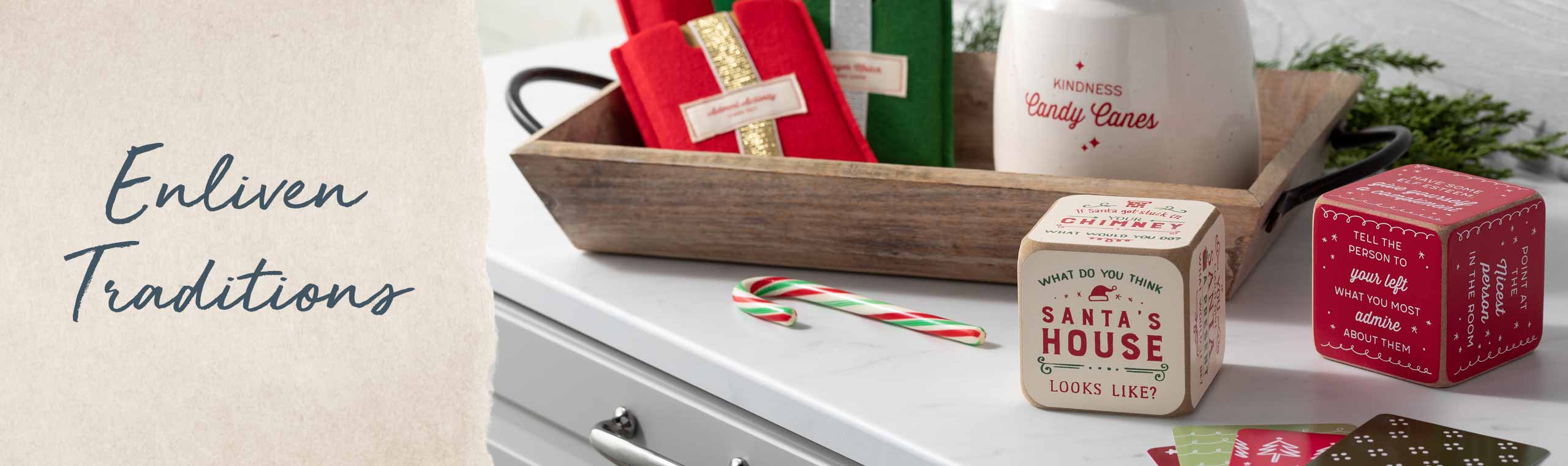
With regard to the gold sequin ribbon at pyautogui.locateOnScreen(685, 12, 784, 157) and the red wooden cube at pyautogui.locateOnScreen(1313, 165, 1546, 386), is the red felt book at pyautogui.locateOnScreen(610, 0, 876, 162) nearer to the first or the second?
the gold sequin ribbon at pyautogui.locateOnScreen(685, 12, 784, 157)

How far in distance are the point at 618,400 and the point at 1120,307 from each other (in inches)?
13.0

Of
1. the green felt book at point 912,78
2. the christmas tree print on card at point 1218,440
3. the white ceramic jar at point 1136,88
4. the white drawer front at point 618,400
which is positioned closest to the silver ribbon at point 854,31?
the green felt book at point 912,78

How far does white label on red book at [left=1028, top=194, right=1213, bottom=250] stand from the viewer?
1.84 ft

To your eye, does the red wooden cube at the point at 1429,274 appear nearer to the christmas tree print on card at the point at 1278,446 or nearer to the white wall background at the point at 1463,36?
the christmas tree print on card at the point at 1278,446

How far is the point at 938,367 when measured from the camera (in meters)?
0.65

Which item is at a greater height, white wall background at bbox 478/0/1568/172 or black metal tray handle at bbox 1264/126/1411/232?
white wall background at bbox 478/0/1568/172

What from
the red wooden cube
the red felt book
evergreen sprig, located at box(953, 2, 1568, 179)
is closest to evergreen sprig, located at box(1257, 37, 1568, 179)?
evergreen sprig, located at box(953, 2, 1568, 179)

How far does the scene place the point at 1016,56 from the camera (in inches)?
30.0

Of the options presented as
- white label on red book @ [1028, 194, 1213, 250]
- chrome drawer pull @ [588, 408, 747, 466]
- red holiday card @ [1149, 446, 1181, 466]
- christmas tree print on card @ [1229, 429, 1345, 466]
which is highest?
white label on red book @ [1028, 194, 1213, 250]

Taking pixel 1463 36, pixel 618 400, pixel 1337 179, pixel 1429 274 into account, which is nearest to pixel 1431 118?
pixel 1463 36

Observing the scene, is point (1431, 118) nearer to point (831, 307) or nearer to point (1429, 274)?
point (1429, 274)

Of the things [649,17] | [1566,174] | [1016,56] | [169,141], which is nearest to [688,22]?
[649,17]

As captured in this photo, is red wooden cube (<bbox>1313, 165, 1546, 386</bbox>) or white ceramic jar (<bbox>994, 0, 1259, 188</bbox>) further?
white ceramic jar (<bbox>994, 0, 1259, 188</bbox>)

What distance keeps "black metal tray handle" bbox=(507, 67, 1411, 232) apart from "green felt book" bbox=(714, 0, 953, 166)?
0.16 meters
